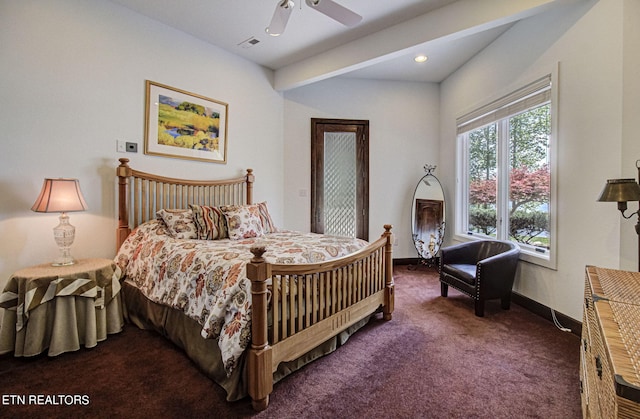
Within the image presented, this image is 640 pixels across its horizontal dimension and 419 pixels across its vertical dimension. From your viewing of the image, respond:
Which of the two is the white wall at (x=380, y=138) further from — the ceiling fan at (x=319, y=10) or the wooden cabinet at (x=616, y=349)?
the wooden cabinet at (x=616, y=349)

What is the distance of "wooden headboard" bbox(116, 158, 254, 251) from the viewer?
8.91ft

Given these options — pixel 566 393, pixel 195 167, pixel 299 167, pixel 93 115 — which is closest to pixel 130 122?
pixel 93 115

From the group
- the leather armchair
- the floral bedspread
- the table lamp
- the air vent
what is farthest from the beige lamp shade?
the leather armchair

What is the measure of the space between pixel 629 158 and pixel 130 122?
4180 mm

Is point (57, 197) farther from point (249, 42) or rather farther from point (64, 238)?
point (249, 42)

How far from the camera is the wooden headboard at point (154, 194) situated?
2717mm

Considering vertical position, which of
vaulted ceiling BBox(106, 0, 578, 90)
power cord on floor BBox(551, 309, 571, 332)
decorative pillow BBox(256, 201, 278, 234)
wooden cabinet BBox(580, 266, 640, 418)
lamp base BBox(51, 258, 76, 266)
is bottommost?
power cord on floor BBox(551, 309, 571, 332)

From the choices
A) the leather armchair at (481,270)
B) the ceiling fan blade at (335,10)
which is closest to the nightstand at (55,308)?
the ceiling fan blade at (335,10)

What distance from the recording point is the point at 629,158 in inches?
79.7

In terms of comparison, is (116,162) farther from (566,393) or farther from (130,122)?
(566,393)

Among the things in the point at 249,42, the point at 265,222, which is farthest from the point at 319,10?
the point at 265,222

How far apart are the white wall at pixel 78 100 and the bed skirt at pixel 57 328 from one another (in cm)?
51

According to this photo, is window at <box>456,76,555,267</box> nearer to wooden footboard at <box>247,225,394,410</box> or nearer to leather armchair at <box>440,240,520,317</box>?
leather armchair at <box>440,240,520,317</box>

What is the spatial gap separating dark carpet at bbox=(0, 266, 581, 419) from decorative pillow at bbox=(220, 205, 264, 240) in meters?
1.09
